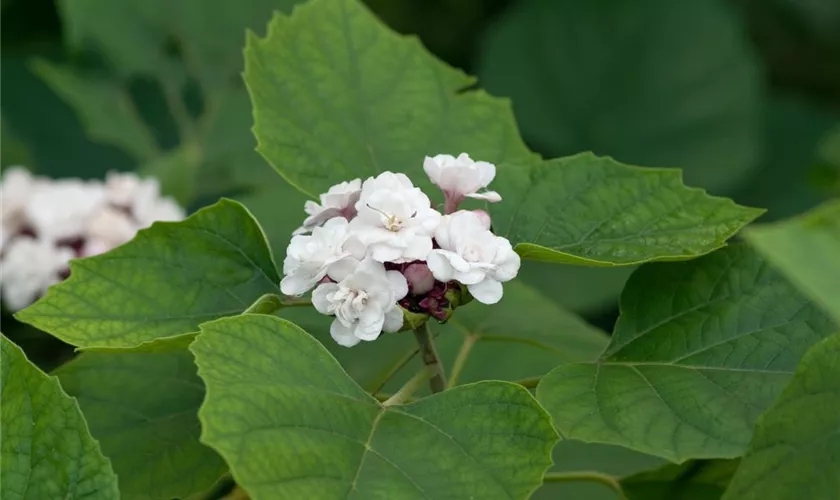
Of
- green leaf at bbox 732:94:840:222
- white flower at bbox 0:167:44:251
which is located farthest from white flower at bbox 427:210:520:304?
green leaf at bbox 732:94:840:222

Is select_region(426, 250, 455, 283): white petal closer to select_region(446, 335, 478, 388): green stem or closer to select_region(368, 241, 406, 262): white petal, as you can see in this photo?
select_region(368, 241, 406, 262): white petal

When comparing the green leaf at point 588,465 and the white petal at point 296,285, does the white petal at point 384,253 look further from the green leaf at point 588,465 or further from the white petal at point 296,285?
the green leaf at point 588,465

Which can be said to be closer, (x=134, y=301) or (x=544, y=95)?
(x=134, y=301)

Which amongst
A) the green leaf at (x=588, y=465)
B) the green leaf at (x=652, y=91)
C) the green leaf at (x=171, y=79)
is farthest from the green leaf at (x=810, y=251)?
the green leaf at (x=652, y=91)

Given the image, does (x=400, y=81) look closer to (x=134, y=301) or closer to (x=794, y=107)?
(x=134, y=301)

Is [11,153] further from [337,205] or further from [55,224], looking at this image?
[337,205]

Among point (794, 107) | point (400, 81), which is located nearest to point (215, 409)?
point (400, 81)
